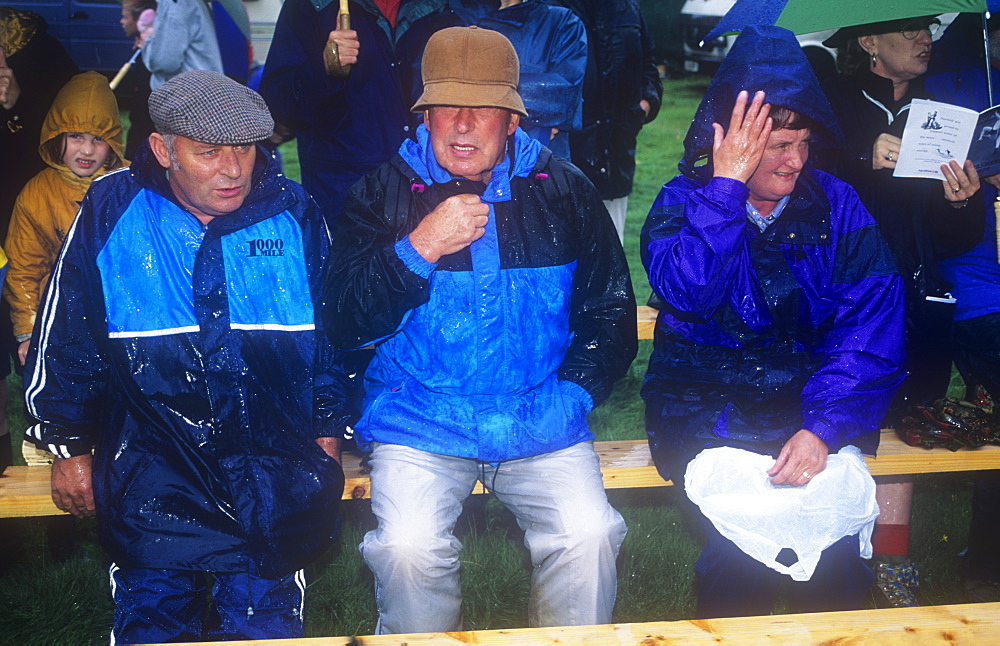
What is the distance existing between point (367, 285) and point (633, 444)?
1354mm

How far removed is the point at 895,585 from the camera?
3.56m

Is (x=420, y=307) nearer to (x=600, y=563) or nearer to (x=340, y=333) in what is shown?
(x=340, y=333)

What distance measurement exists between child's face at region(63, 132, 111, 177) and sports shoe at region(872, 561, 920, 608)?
11.7 feet

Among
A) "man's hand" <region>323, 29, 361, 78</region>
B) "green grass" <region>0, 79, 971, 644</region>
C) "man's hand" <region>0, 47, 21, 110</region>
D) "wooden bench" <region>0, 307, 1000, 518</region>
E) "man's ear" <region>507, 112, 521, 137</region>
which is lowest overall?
"green grass" <region>0, 79, 971, 644</region>

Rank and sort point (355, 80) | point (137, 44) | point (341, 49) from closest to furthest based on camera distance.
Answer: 1. point (341, 49)
2. point (355, 80)
3. point (137, 44)

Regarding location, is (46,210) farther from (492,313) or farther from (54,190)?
(492,313)

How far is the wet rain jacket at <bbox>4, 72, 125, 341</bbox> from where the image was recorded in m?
3.64

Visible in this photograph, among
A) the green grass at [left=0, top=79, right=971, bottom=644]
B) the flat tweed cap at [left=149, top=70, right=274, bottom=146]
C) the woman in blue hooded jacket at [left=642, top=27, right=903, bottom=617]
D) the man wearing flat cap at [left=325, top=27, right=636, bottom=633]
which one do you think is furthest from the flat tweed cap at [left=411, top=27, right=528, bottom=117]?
the green grass at [left=0, top=79, right=971, bottom=644]

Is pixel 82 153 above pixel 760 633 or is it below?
above

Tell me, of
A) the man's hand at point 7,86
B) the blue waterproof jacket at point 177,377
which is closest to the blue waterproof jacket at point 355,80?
the man's hand at point 7,86

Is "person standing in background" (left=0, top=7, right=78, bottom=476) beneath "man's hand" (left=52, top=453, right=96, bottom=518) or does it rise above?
above

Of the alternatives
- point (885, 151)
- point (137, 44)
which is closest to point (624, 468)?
point (885, 151)

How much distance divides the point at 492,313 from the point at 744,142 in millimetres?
955

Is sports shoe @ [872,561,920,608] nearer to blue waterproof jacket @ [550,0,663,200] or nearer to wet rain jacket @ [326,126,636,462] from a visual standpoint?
wet rain jacket @ [326,126,636,462]
